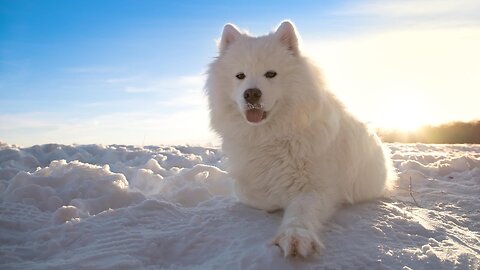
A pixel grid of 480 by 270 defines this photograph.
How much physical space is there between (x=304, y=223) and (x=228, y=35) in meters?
2.27

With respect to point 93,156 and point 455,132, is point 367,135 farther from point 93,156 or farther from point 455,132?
point 455,132

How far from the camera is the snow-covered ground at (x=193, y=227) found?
8.48 ft

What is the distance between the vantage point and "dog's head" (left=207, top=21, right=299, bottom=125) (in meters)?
3.73

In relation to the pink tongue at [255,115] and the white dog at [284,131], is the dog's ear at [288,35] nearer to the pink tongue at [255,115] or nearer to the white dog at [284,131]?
the white dog at [284,131]

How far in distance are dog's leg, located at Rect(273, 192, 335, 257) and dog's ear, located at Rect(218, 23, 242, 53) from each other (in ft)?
5.99

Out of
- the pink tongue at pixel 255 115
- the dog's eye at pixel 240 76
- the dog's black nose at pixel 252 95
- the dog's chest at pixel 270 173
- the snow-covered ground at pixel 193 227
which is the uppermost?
the dog's eye at pixel 240 76

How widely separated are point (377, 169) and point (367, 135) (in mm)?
368

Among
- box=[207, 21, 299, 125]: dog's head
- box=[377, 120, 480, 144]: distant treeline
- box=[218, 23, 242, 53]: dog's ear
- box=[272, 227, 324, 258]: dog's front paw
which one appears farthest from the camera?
box=[377, 120, 480, 144]: distant treeline

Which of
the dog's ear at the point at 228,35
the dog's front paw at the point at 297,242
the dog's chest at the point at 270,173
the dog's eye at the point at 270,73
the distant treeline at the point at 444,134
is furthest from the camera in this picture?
the distant treeline at the point at 444,134

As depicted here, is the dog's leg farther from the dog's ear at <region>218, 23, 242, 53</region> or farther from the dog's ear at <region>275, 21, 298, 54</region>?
the dog's ear at <region>218, 23, 242, 53</region>

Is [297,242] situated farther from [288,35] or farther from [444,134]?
[444,134]

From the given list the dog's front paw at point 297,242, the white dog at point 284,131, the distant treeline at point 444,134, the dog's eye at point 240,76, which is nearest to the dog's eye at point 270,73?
the white dog at point 284,131

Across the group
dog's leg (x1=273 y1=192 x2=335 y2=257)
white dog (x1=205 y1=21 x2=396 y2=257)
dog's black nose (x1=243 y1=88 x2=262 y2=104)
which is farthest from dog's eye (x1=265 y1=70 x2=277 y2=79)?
dog's leg (x1=273 y1=192 x2=335 y2=257)

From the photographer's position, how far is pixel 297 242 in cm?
258
